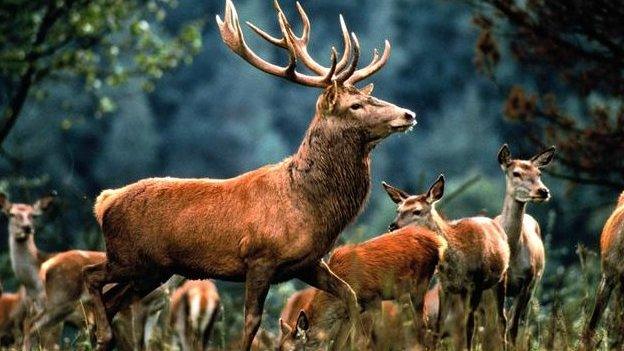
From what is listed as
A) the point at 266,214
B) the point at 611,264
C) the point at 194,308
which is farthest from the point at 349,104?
the point at 194,308

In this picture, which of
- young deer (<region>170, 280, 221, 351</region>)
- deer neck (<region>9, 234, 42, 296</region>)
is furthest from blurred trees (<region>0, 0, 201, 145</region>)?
young deer (<region>170, 280, 221, 351</region>)

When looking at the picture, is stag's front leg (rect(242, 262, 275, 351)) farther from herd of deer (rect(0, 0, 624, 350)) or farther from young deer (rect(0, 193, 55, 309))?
young deer (rect(0, 193, 55, 309))

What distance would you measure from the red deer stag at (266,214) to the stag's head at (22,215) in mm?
4431

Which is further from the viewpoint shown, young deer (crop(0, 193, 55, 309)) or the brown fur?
the brown fur

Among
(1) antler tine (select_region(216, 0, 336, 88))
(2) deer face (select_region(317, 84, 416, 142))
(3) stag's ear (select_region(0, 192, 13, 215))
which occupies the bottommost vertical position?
(3) stag's ear (select_region(0, 192, 13, 215))

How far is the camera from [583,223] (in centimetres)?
3142

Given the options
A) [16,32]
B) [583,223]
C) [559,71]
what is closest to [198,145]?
[583,223]

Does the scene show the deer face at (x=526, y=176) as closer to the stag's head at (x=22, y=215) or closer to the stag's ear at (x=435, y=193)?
the stag's ear at (x=435, y=193)

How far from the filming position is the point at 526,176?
9.59m

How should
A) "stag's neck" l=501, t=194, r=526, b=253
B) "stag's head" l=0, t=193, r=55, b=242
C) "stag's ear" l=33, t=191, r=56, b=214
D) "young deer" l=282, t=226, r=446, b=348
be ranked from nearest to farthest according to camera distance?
"young deer" l=282, t=226, r=446, b=348 → "stag's neck" l=501, t=194, r=526, b=253 → "stag's head" l=0, t=193, r=55, b=242 → "stag's ear" l=33, t=191, r=56, b=214

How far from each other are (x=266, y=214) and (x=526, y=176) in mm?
2791

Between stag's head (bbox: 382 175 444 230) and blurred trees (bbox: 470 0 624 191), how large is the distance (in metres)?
3.83

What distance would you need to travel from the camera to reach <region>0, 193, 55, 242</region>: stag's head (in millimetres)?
12047

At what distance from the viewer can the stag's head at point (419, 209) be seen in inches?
371
